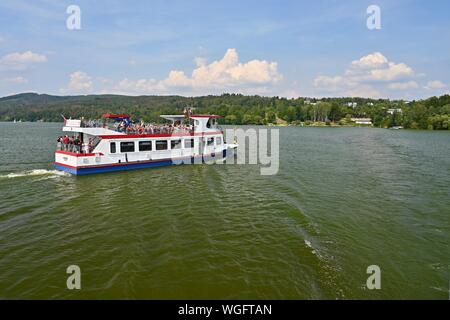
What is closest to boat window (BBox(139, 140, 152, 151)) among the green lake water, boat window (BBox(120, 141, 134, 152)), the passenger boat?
the passenger boat

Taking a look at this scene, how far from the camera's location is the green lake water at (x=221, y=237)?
9.71 metres

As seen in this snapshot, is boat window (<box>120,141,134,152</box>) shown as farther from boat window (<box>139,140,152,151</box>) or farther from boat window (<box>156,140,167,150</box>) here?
boat window (<box>156,140,167,150</box>)

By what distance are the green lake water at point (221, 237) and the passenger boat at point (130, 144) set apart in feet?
6.39

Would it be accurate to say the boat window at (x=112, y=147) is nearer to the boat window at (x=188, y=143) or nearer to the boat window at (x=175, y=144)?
the boat window at (x=175, y=144)

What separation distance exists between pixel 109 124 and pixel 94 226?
618 inches

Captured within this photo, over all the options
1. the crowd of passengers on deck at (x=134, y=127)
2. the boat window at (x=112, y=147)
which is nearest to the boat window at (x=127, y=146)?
the boat window at (x=112, y=147)

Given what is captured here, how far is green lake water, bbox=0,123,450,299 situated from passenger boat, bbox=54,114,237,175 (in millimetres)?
1949

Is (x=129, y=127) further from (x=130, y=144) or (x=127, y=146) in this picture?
(x=127, y=146)

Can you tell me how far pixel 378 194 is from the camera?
68.2 feet

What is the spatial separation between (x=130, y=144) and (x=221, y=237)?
18.0 m

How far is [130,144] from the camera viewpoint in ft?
92.6

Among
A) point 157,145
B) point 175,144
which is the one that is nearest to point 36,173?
point 157,145

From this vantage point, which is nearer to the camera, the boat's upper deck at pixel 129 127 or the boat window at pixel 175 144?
the boat's upper deck at pixel 129 127

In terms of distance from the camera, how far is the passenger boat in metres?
25.8
